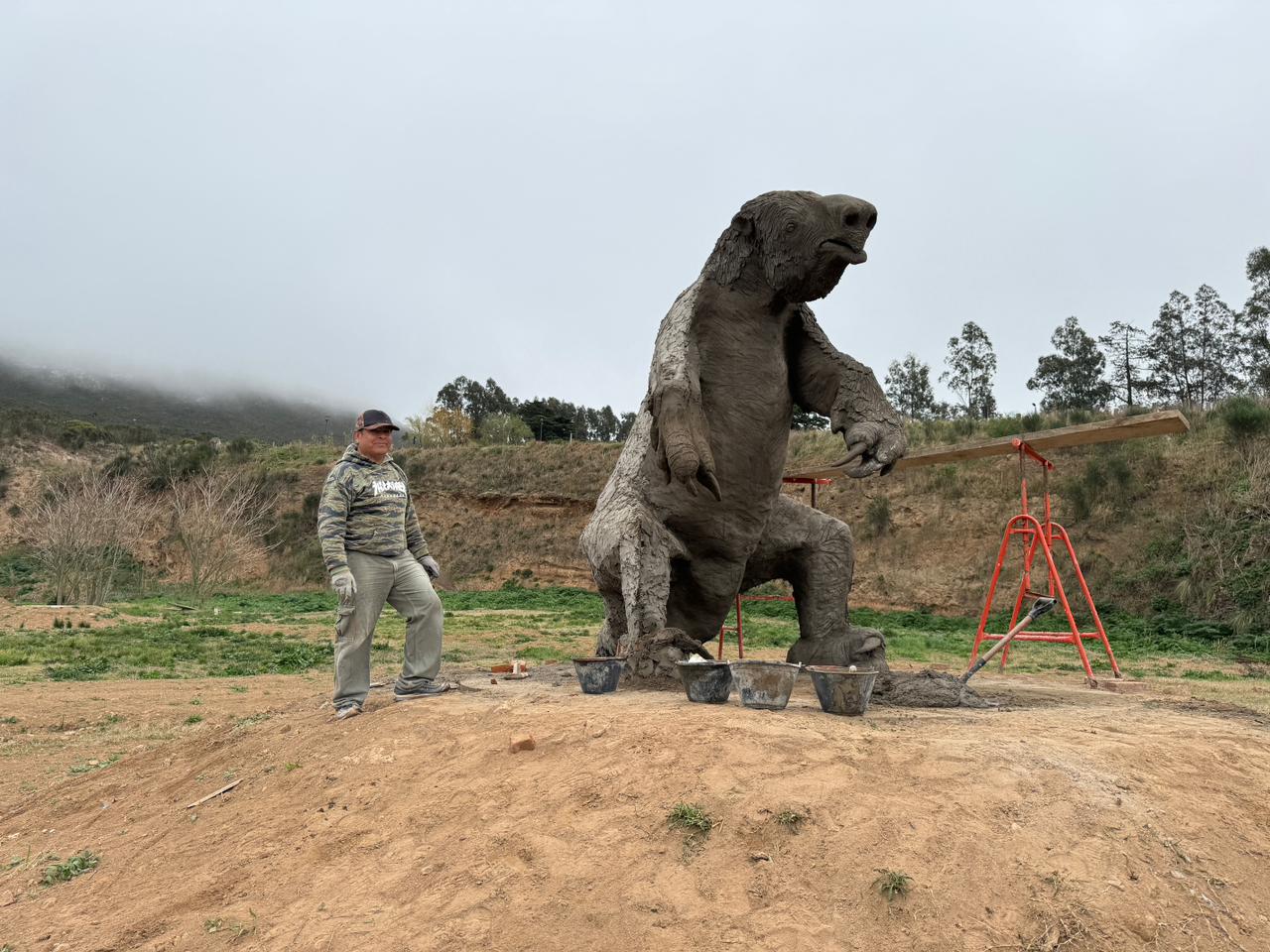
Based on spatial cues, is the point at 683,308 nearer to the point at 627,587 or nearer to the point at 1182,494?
the point at 627,587

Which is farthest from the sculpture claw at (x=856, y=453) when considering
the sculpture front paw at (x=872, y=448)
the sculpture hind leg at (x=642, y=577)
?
the sculpture hind leg at (x=642, y=577)

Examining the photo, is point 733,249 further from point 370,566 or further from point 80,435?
point 80,435

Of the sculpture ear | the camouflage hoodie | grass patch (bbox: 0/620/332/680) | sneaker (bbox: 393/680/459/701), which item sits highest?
the sculpture ear

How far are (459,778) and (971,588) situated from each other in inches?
759

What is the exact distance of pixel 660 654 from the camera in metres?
4.19

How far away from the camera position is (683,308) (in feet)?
15.2

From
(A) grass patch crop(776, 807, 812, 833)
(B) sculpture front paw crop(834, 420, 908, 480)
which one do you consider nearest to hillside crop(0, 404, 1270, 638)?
(B) sculpture front paw crop(834, 420, 908, 480)

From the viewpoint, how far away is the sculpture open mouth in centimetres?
407

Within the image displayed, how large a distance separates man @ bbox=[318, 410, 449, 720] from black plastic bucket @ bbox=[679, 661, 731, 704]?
1.68 meters

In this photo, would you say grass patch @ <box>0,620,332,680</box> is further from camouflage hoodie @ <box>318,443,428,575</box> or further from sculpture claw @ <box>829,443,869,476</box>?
sculpture claw @ <box>829,443,869,476</box>

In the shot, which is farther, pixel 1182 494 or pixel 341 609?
pixel 1182 494

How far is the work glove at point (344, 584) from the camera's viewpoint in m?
4.31

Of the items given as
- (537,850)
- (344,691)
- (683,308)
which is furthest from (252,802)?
(683,308)

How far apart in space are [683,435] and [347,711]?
85.3 inches
